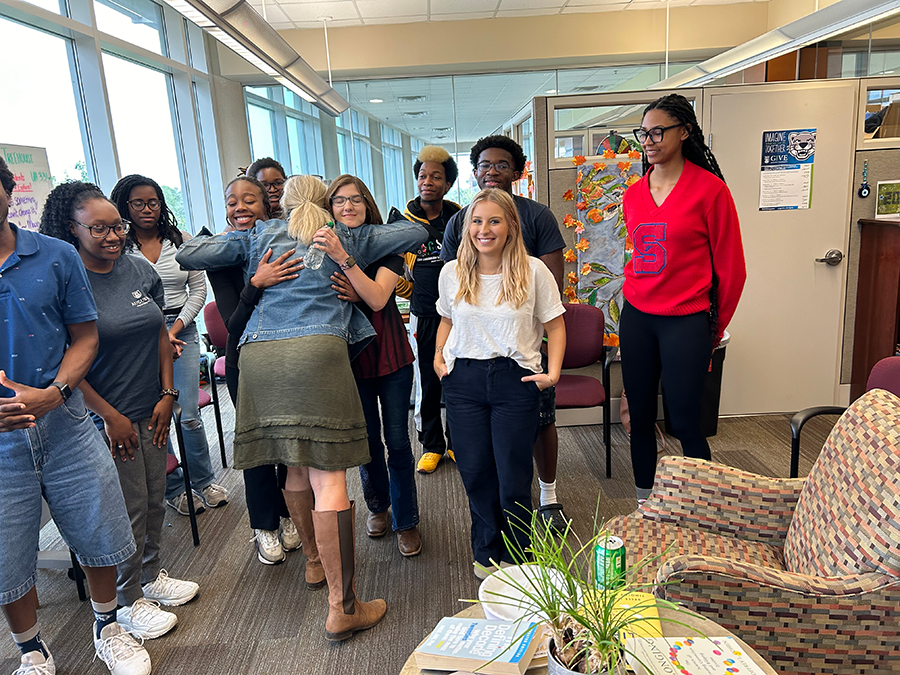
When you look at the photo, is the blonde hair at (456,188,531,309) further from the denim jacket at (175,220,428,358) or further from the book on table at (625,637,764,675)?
the book on table at (625,637,764,675)

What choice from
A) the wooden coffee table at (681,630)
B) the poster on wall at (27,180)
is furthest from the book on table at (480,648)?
the poster on wall at (27,180)

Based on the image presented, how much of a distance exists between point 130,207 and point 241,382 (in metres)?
1.41

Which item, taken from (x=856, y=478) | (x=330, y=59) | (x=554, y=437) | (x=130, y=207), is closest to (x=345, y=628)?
(x=554, y=437)

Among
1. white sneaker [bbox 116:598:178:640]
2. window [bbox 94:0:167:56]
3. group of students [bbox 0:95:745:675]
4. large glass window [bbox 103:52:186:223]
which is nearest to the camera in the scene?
group of students [bbox 0:95:745:675]

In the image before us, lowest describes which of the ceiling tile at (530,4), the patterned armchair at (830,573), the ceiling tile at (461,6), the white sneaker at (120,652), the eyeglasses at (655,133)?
the white sneaker at (120,652)

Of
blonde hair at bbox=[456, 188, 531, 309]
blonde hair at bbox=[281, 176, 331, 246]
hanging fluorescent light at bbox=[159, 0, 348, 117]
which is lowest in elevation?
blonde hair at bbox=[456, 188, 531, 309]

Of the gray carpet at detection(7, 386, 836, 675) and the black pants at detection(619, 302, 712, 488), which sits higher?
the black pants at detection(619, 302, 712, 488)

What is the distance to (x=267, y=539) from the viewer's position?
2568 millimetres

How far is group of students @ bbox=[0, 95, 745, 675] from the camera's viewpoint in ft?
5.70

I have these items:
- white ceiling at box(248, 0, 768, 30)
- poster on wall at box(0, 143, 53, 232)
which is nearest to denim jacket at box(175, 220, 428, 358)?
poster on wall at box(0, 143, 53, 232)

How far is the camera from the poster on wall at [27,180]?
9.93ft

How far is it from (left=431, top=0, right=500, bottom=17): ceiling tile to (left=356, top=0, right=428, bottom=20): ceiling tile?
0.11m

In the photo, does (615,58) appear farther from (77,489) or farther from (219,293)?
(77,489)

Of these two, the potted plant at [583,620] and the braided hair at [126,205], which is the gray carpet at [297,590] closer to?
the potted plant at [583,620]
